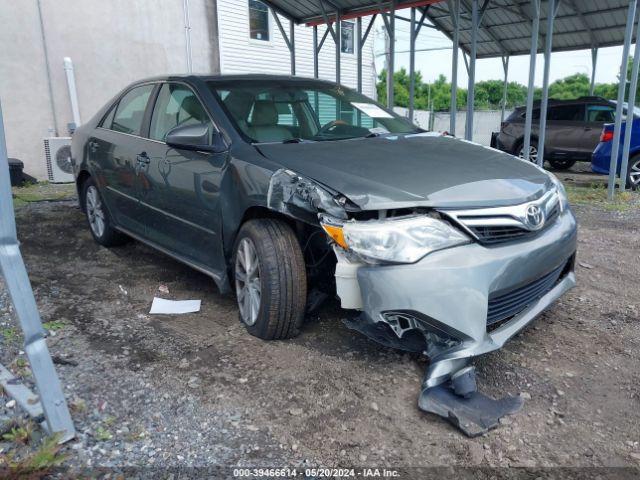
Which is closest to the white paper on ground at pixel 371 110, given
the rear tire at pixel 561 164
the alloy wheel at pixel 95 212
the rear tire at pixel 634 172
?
the alloy wheel at pixel 95 212

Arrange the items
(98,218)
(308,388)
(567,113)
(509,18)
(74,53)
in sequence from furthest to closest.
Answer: (509,18), (567,113), (74,53), (98,218), (308,388)

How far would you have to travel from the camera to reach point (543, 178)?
3.10 metres

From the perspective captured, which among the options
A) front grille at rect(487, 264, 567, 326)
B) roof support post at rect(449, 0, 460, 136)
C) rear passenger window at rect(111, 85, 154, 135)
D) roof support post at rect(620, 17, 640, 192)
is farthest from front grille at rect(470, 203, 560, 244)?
roof support post at rect(449, 0, 460, 136)

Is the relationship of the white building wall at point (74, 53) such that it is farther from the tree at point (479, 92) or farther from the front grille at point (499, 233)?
the tree at point (479, 92)

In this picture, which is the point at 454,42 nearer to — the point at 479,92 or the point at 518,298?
the point at 518,298

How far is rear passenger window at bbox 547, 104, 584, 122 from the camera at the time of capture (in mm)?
10961

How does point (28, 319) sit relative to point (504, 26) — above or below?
below

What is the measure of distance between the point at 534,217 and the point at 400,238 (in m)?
0.77

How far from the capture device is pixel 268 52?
14.5 m

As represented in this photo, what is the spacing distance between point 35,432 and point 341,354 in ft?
5.10

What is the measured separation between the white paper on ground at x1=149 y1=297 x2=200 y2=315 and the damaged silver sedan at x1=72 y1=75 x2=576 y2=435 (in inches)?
13.5

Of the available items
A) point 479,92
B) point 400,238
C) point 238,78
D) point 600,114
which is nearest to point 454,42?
point 600,114

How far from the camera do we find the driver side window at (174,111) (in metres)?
3.60

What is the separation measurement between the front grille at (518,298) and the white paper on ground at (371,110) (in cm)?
186
